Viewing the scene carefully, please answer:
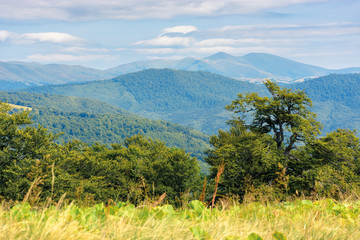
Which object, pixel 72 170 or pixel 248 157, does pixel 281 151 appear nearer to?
pixel 248 157

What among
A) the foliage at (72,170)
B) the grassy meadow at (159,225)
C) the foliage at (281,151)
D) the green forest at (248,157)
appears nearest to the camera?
the grassy meadow at (159,225)

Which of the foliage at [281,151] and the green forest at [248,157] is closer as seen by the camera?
the green forest at [248,157]

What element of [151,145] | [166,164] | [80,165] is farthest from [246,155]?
[151,145]


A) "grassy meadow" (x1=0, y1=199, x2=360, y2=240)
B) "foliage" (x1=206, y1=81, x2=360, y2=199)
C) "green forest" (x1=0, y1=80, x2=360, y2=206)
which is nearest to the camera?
"grassy meadow" (x1=0, y1=199, x2=360, y2=240)

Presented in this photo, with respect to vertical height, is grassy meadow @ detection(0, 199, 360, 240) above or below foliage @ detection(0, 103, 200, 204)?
above

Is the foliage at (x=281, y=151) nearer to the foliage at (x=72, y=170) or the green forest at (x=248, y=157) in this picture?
the green forest at (x=248, y=157)

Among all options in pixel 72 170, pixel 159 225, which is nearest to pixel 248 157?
pixel 72 170

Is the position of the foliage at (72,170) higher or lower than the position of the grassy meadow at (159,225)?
lower

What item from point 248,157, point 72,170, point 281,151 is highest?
point 281,151

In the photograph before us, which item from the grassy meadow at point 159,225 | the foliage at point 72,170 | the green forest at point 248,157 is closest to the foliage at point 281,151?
the green forest at point 248,157

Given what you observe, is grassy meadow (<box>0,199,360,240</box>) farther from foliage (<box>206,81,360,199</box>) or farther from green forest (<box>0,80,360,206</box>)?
foliage (<box>206,81,360,199</box>)

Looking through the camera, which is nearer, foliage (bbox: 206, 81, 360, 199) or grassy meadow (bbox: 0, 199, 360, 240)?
grassy meadow (bbox: 0, 199, 360, 240)

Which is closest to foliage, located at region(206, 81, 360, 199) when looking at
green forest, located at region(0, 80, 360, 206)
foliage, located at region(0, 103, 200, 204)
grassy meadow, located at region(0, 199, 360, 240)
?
green forest, located at region(0, 80, 360, 206)

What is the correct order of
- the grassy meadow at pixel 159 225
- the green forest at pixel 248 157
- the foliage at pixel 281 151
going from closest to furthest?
the grassy meadow at pixel 159 225 → the green forest at pixel 248 157 → the foliage at pixel 281 151
